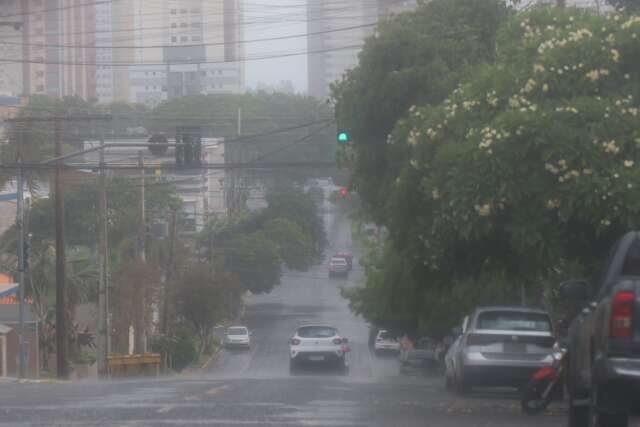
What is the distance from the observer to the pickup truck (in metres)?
8.53

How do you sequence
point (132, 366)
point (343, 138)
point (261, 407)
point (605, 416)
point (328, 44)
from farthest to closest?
1. point (328, 44)
2. point (132, 366)
3. point (343, 138)
4. point (261, 407)
5. point (605, 416)

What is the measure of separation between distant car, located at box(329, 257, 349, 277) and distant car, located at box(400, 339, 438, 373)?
35.5m

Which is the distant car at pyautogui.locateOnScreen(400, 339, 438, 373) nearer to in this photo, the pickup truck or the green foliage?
the green foliage

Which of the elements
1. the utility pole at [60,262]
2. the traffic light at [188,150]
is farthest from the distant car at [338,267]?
the traffic light at [188,150]

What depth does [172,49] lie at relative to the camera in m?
130

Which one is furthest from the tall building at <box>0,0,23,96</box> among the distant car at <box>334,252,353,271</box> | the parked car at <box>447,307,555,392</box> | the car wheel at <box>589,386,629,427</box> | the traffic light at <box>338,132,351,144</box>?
the car wheel at <box>589,386,629,427</box>

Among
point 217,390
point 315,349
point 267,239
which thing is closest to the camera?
point 217,390

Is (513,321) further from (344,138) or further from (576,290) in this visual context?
(576,290)

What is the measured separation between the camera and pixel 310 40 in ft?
440

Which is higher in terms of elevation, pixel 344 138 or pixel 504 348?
pixel 344 138

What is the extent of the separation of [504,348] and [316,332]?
20.2m

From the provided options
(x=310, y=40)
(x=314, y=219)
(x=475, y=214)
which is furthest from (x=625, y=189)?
(x=310, y=40)

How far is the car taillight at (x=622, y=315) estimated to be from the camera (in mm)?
8547

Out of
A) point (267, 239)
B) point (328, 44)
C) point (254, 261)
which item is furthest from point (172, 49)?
point (267, 239)
